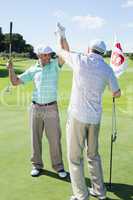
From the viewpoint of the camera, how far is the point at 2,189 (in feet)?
20.6

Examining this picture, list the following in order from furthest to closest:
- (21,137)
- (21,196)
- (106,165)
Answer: (21,137)
(106,165)
(21,196)

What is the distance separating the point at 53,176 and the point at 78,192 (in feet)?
3.86

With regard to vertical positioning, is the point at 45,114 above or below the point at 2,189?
above

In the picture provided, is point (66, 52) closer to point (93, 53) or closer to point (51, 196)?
point (93, 53)

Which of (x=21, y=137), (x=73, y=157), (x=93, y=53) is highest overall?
(x=93, y=53)

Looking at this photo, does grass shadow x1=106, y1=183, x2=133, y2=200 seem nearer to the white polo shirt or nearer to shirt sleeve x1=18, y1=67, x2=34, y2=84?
the white polo shirt

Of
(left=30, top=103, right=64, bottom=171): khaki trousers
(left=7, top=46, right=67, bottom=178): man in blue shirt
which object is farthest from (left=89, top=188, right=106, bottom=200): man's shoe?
(left=30, top=103, right=64, bottom=171): khaki trousers

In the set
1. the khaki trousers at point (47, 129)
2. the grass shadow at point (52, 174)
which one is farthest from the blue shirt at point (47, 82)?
the grass shadow at point (52, 174)

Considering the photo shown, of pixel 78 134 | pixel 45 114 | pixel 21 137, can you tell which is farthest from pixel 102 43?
pixel 21 137

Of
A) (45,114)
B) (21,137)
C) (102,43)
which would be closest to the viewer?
(102,43)

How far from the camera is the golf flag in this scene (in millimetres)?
6684

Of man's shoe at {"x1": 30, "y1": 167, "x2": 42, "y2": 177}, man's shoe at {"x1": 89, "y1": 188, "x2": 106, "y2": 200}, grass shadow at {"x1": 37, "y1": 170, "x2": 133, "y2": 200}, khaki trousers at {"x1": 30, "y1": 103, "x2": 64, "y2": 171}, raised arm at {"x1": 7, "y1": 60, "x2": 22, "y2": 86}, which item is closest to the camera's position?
man's shoe at {"x1": 89, "y1": 188, "x2": 106, "y2": 200}

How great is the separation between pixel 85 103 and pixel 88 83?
9.6 inches

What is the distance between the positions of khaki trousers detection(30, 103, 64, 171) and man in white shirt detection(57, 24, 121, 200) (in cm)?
100
